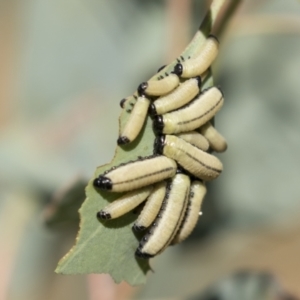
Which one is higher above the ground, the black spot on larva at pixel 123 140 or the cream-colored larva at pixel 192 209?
the black spot on larva at pixel 123 140

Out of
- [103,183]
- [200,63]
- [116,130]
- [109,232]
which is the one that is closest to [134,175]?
[103,183]

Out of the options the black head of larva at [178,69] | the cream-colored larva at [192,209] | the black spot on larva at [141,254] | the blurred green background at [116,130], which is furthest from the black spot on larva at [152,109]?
the blurred green background at [116,130]

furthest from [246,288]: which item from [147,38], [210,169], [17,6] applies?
[17,6]

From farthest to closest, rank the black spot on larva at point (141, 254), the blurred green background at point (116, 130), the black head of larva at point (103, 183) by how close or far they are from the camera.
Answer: the blurred green background at point (116, 130) → the black spot on larva at point (141, 254) → the black head of larva at point (103, 183)

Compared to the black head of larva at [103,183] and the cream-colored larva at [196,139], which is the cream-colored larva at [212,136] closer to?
the cream-colored larva at [196,139]

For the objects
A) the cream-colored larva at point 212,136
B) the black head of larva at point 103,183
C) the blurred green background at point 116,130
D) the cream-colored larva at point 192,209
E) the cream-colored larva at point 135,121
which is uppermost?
the cream-colored larva at point 135,121

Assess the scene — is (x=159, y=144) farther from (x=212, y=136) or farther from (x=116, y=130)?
(x=116, y=130)

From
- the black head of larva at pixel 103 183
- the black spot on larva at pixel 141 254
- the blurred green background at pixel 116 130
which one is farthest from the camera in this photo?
the blurred green background at pixel 116 130
